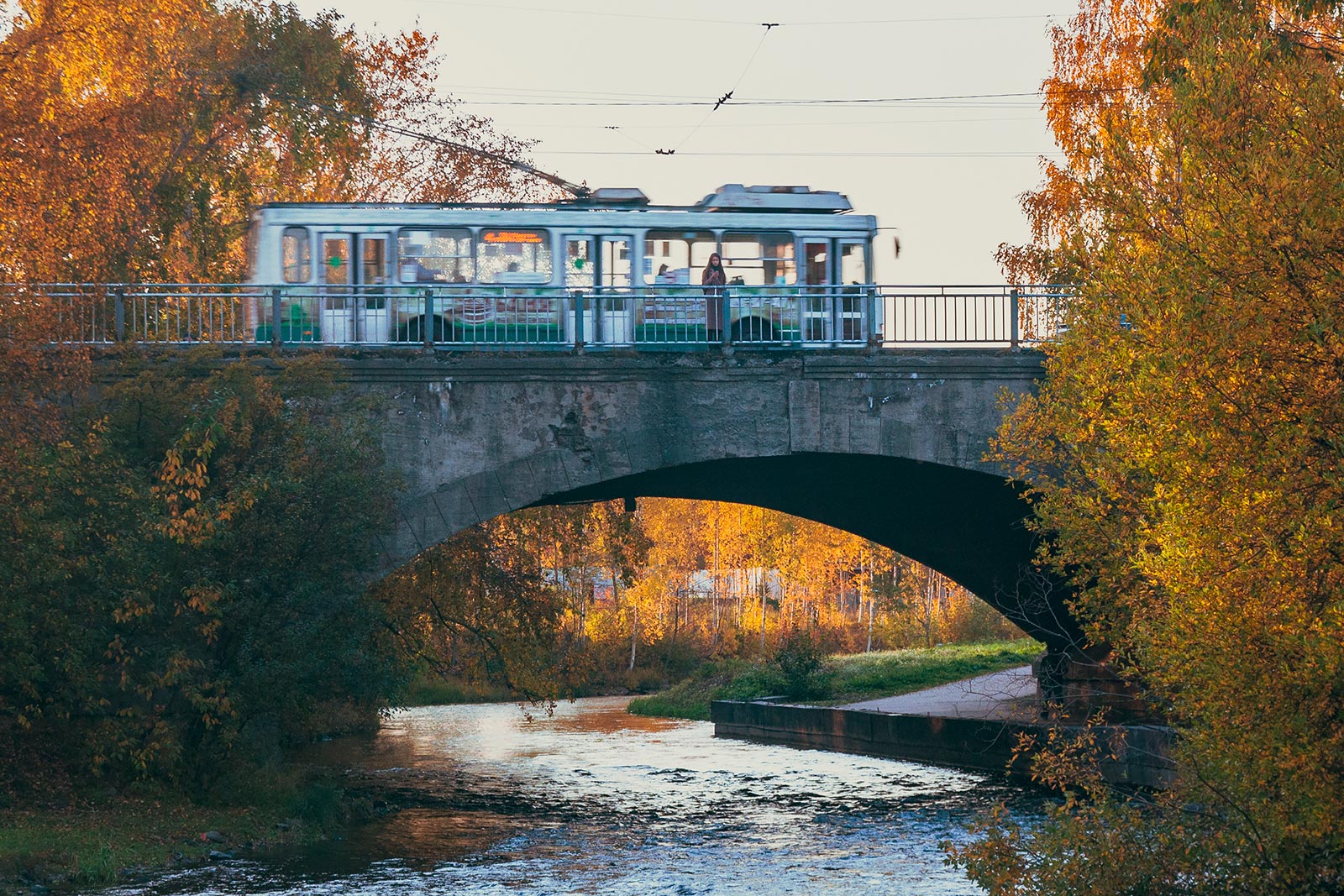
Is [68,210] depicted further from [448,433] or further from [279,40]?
[279,40]

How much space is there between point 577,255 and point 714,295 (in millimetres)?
3030

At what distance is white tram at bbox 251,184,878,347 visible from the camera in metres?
22.5

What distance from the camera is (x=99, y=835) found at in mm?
16125

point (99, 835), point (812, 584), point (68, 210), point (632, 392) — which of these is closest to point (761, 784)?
point (632, 392)

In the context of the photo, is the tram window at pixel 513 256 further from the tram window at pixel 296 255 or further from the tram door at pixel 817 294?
the tram door at pixel 817 294

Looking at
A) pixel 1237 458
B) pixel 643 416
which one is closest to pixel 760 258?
pixel 643 416

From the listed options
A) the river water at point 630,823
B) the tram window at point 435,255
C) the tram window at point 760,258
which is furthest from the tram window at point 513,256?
the river water at point 630,823

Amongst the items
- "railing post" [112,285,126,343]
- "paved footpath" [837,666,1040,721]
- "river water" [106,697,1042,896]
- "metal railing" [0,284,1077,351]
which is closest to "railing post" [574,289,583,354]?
"metal railing" [0,284,1077,351]

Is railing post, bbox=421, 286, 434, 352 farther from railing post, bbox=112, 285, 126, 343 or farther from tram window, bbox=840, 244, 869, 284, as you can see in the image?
tram window, bbox=840, 244, 869, 284

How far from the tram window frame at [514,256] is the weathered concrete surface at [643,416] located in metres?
4.02

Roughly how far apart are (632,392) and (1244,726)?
10.7m

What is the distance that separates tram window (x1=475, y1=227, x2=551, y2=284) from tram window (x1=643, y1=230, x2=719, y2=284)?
1.63 m

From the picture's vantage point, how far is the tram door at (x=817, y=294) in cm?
2150

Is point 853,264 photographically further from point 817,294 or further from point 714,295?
point 714,295
